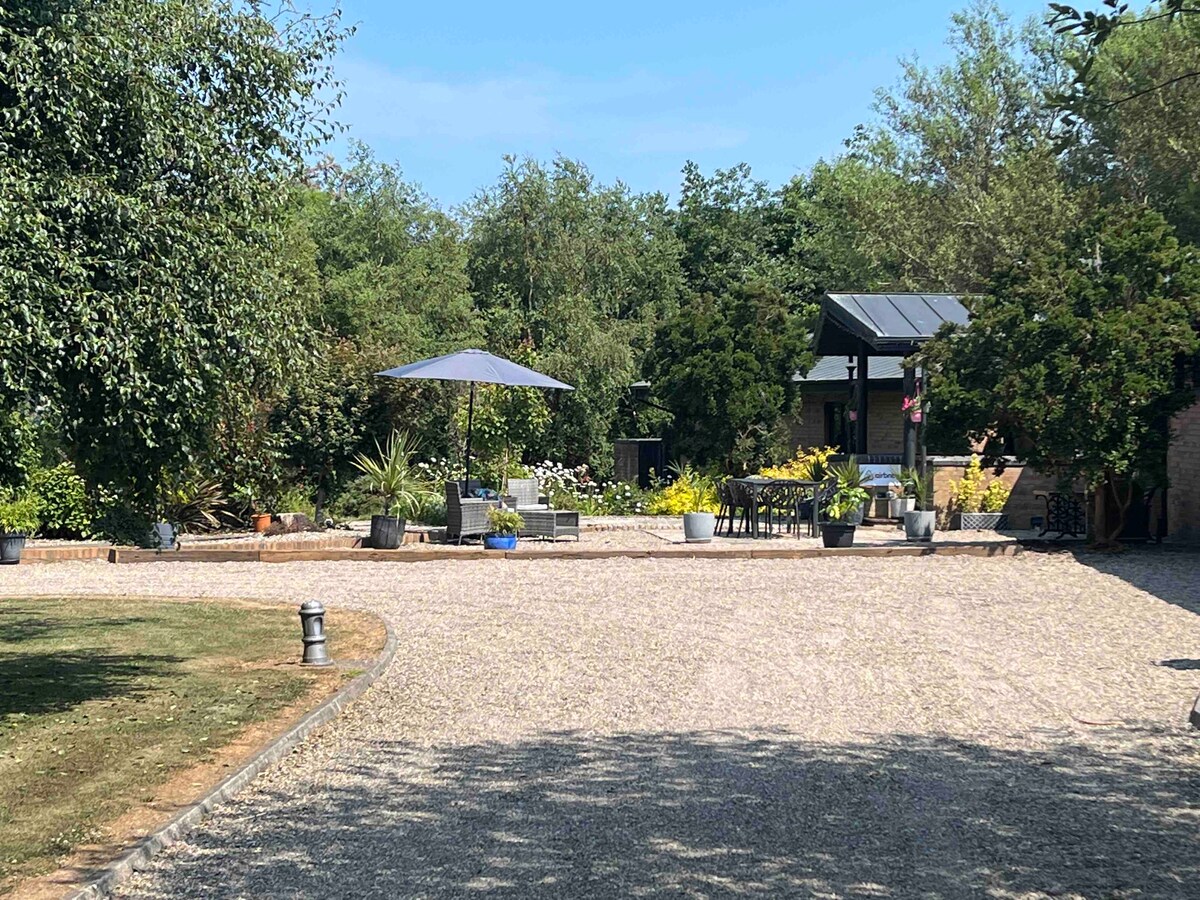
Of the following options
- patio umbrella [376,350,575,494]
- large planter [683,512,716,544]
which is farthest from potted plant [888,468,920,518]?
patio umbrella [376,350,575,494]

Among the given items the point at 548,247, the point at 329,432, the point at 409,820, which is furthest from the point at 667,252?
the point at 409,820

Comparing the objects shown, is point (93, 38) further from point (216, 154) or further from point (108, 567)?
point (108, 567)

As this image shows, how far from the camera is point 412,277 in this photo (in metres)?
34.8

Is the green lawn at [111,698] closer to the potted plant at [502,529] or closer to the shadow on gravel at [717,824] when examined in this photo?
the shadow on gravel at [717,824]

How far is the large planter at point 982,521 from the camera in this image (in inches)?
898

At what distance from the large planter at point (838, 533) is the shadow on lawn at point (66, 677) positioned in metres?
10.8

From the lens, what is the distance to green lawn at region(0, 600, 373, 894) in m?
6.22

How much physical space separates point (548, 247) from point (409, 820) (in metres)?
29.6

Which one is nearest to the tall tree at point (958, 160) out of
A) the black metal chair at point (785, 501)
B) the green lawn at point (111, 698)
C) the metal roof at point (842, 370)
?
the metal roof at point (842, 370)

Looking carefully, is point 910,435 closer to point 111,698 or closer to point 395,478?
point 395,478

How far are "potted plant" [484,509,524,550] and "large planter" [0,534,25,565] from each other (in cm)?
628

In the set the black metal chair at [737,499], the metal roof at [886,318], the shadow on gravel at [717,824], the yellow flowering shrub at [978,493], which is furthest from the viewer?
the metal roof at [886,318]

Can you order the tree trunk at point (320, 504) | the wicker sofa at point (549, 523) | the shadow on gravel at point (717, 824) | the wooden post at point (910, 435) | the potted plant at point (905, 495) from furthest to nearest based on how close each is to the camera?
the wooden post at point (910, 435)
the potted plant at point (905, 495)
the tree trunk at point (320, 504)
the wicker sofa at point (549, 523)
the shadow on gravel at point (717, 824)

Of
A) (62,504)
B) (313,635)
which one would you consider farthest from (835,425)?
(313,635)
